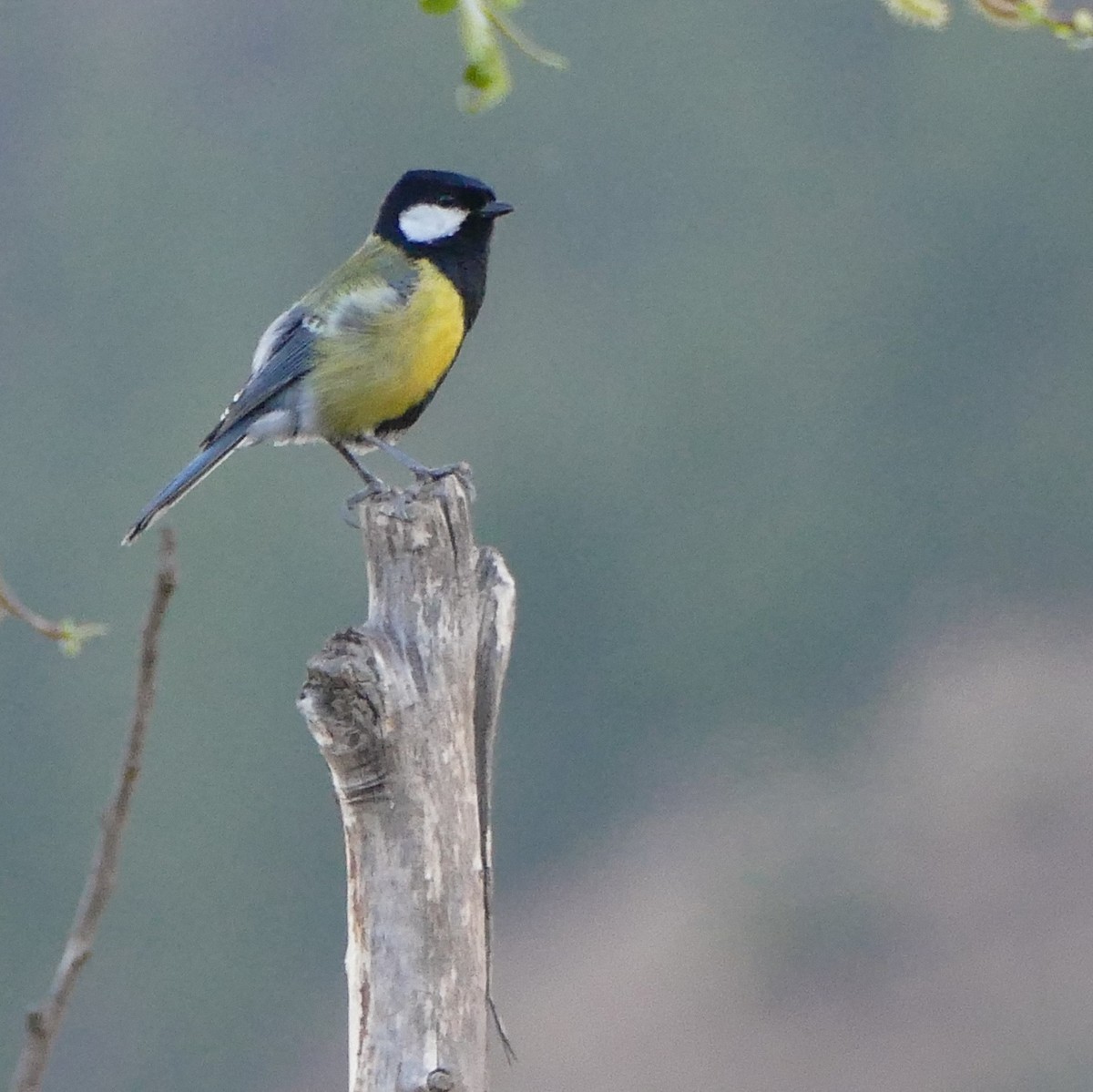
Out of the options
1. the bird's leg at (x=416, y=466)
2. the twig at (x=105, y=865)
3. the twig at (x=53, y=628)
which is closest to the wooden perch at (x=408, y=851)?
the twig at (x=53, y=628)

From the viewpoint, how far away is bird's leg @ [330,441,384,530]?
267cm

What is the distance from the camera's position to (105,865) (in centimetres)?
94

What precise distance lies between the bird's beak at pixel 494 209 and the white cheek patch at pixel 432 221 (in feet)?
0.11

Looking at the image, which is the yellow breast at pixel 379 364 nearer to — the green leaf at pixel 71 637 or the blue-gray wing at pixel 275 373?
the blue-gray wing at pixel 275 373

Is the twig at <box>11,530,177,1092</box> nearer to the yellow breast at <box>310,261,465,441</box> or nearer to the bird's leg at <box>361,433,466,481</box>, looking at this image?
the bird's leg at <box>361,433,466,481</box>

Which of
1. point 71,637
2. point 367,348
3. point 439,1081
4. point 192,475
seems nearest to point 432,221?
point 367,348

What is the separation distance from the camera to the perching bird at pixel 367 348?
11.6ft

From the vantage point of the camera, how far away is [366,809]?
1904 millimetres

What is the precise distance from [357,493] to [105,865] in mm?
1950

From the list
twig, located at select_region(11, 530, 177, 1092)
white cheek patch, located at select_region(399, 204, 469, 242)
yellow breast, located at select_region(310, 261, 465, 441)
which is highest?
white cheek patch, located at select_region(399, 204, 469, 242)

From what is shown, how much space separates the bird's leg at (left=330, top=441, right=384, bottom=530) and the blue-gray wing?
15 cm

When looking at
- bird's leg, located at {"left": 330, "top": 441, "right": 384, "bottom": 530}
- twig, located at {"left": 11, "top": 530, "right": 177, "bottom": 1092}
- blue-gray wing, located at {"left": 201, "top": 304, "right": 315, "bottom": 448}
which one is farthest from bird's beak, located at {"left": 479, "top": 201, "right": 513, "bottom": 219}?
twig, located at {"left": 11, "top": 530, "right": 177, "bottom": 1092}

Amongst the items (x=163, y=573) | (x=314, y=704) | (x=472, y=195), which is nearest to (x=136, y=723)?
(x=163, y=573)

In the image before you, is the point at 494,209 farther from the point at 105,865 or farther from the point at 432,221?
the point at 105,865
